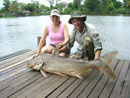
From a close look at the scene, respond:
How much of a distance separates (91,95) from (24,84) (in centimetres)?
129

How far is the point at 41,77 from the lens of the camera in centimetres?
338

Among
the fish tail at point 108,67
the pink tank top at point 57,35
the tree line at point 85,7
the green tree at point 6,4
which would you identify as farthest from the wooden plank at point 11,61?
the green tree at point 6,4

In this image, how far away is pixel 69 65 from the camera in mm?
3256

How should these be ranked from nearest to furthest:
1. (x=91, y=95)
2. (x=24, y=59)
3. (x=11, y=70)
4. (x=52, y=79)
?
(x=91, y=95)
(x=52, y=79)
(x=11, y=70)
(x=24, y=59)

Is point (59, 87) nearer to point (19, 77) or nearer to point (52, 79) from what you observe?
point (52, 79)

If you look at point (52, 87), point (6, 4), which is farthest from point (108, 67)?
point (6, 4)

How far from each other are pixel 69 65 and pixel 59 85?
1.54 ft

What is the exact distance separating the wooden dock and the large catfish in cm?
12

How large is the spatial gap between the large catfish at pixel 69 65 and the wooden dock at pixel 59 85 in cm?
12

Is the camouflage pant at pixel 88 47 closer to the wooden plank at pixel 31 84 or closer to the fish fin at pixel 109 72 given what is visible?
the fish fin at pixel 109 72

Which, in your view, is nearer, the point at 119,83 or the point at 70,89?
the point at 70,89

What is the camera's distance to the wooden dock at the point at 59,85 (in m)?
2.68

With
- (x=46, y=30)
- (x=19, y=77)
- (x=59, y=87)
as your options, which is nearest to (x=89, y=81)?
(x=59, y=87)

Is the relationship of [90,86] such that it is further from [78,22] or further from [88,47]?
[78,22]
